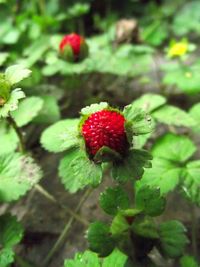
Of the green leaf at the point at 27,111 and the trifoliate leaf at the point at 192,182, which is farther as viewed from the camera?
the green leaf at the point at 27,111

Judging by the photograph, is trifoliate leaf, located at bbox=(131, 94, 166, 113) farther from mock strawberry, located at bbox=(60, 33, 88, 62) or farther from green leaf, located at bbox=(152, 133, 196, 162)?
mock strawberry, located at bbox=(60, 33, 88, 62)

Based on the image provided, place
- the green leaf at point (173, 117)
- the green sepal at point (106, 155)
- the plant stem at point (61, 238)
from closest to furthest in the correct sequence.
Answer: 1. the green sepal at point (106, 155)
2. the plant stem at point (61, 238)
3. the green leaf at point (173, 117)

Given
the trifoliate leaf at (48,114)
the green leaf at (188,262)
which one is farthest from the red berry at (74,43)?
the green leaf at (188,262)

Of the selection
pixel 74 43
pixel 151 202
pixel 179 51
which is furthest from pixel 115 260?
pixel 179 51

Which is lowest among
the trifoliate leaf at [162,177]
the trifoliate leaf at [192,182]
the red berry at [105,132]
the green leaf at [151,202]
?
the trifoliate leaf at [192,182]

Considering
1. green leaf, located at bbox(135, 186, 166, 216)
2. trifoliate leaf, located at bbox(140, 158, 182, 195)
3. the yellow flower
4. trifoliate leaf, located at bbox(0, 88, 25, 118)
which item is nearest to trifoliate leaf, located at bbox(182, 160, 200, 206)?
trifoliate leaf, located at bbox(140, 158, 182, 195)

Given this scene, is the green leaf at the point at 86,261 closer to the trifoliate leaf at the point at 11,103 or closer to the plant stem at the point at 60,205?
the plant stem at the point at 60,205
